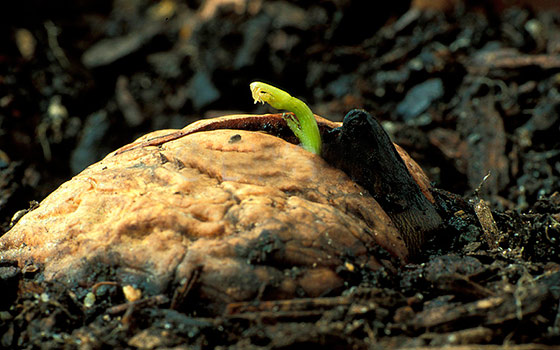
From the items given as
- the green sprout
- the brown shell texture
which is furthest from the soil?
the green sprout

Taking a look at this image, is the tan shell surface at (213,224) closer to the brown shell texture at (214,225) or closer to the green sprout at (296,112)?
the brown shell texture at (214,225)

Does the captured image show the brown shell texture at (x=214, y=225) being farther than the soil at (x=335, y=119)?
Yes

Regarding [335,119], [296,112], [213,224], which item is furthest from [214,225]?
[335,119]

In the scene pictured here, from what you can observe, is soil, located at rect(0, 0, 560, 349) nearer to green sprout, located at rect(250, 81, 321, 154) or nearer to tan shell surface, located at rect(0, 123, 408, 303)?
tan shell surface, located at rect(0, 123, 408, 303)

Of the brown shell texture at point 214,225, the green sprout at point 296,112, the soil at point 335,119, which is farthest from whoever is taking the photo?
the green sprout at point 296,112

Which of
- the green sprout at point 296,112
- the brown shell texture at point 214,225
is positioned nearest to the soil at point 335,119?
the brown shell texture at point 214,225

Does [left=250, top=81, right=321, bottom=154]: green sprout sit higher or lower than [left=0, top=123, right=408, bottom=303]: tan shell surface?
higher

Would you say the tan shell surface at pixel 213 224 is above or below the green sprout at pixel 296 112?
below
